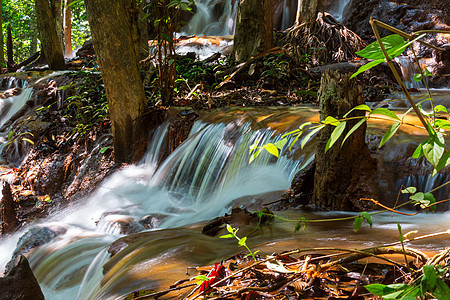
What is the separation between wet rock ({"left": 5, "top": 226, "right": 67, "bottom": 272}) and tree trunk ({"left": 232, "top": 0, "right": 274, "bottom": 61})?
18.2 ft

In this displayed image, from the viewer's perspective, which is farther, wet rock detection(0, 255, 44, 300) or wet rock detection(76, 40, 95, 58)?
wet rock detection(76, 40, 95, 58)

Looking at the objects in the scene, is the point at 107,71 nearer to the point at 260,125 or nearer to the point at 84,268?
the point at 260,125

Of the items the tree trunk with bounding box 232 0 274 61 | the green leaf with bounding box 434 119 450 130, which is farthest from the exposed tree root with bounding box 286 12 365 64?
the green leaf with bounding box 434 119 450 130

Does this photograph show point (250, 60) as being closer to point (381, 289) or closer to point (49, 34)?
point (49, 34)

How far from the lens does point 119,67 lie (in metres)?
6.18

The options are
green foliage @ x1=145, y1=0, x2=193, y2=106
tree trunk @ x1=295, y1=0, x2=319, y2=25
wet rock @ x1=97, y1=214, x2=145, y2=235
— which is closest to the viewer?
wet rock @ x1=97, y1=214, x2=145, y2=235

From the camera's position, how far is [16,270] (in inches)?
118

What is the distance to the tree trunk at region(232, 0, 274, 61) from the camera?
863 cm

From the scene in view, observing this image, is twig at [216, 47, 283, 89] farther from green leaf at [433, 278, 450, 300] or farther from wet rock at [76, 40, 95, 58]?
wet rock at [76, 40, 95, 58]

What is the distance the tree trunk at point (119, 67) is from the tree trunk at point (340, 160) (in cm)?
360

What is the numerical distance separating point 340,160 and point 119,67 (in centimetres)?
392

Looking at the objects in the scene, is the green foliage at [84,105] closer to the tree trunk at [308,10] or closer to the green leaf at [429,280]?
the tree trunk at [308,10]

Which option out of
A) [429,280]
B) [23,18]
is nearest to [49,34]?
[23,18]

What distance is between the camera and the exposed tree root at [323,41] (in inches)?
381
